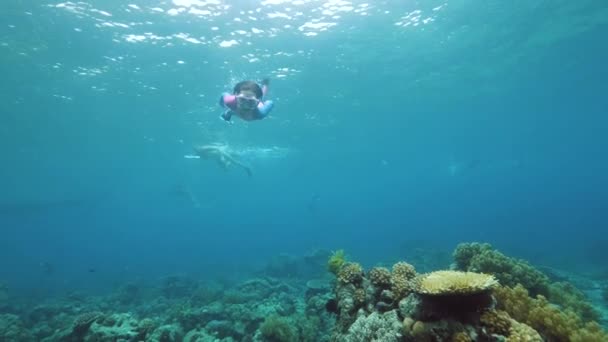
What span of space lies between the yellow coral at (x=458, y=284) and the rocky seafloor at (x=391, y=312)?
0.01 meters

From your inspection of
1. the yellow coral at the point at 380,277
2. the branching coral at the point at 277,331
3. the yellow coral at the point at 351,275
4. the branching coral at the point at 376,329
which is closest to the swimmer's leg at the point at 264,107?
the yellow coral at the point at 351,275

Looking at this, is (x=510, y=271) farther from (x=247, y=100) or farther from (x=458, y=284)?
(x=247, y=100)

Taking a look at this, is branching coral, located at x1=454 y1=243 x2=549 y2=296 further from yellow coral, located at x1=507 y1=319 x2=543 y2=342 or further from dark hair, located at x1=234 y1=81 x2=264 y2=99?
dark hair, located at x1=234 y1=81 x2=264 y2=99

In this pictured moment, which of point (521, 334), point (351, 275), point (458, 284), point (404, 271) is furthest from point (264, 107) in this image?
point (521, 334)

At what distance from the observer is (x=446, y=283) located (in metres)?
3.71

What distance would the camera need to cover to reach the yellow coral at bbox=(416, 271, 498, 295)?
3594 millimetres

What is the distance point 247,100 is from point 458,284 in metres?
4.71

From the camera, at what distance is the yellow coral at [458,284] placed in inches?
141

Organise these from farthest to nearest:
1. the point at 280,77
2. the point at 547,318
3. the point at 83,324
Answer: the point at 280,77, the point at 83,324, the point at 547,318

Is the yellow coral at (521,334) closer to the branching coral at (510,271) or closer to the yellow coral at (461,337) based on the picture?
the yellow coral at (461,337)

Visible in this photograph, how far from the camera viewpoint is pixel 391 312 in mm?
4719

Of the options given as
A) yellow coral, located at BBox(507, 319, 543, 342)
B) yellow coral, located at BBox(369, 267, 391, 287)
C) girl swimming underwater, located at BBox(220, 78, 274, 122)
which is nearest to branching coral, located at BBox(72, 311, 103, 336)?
girl swimming underwater, located at BBox(220, 78, 274, 122)

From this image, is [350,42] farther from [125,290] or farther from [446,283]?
[125,290]

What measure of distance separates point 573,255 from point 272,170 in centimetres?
4470
